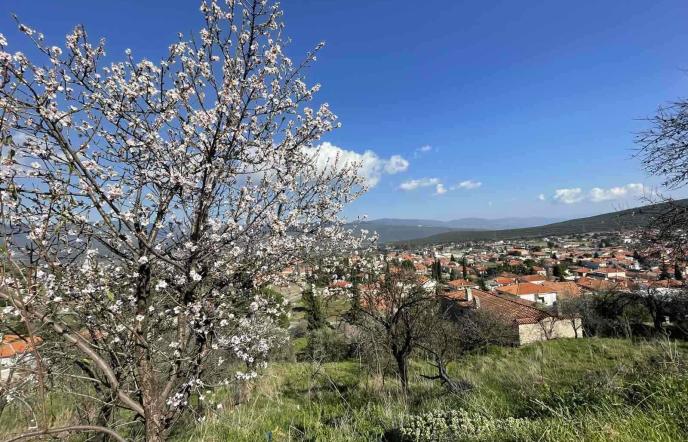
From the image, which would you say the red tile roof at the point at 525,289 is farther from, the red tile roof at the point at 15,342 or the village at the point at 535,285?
the red tile roof at the point at 15,342

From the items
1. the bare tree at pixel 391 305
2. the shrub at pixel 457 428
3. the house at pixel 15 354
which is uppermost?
the house at pixel 15 354

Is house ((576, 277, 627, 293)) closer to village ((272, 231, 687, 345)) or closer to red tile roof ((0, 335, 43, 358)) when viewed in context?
village ((272, 231, 687, 345))

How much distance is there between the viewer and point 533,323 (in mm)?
32031

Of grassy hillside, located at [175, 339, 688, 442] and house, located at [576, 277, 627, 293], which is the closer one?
grassy hillside, located at [175, 339, 688, 442]

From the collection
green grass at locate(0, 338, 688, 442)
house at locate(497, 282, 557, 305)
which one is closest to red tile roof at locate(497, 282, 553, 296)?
house at locate(497, 282, 557, 305)

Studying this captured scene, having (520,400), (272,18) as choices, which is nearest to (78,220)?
(272,18)

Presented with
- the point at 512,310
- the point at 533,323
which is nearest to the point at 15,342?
the point at 533,323

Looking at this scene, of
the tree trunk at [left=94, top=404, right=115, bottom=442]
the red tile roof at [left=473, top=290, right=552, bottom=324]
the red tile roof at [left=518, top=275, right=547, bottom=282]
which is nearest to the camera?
the tree trunk at [left=94, top=404, right=115, bottom=442]

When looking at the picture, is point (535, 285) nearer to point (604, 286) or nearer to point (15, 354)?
point (604, 286)

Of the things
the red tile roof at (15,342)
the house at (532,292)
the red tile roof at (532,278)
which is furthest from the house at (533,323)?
the red tile roof at (532,278)

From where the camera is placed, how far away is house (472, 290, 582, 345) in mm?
31828

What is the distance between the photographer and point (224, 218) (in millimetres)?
4125

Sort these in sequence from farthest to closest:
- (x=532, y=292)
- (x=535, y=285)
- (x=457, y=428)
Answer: (x=535, y=285) → (x=532, y=292) → (x=457, y=428)

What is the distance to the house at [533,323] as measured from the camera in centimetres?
3183
